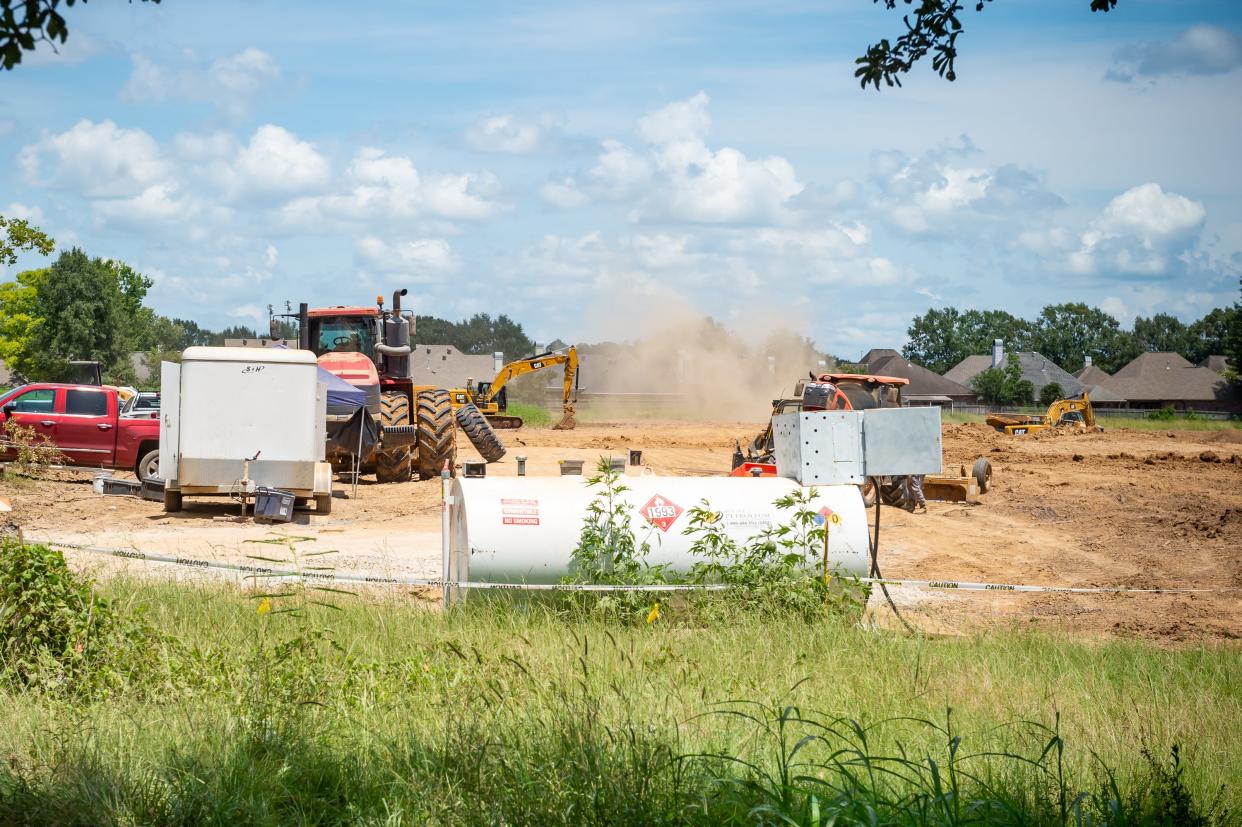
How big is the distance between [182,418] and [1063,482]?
20.4 metres

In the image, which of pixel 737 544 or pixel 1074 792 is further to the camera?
pixel 737 544

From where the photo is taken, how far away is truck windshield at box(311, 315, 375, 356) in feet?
84.9

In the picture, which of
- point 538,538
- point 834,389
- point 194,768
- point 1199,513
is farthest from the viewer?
point 1199,513

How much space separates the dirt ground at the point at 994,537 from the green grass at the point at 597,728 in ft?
10.5

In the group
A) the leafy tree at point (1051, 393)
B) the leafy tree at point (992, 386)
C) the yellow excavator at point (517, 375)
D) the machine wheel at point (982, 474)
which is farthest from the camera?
the leafy tree at point (992, 386)

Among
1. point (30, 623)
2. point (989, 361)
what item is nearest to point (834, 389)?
point (30, 623)

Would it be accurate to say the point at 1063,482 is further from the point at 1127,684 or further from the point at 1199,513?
the point at 1127,684

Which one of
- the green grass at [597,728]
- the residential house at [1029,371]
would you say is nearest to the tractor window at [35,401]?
the green grass at [597,728]

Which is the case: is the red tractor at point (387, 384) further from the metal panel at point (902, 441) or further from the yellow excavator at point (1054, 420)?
the yellow excavator at point (1054, 420)

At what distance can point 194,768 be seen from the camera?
16.8 feet

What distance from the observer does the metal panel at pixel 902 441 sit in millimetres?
10867

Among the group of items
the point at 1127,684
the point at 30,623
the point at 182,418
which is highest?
the point at 182,418

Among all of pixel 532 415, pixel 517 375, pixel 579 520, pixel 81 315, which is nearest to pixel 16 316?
pixel 81 315

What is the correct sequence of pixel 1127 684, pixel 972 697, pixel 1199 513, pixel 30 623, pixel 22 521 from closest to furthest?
pixel 30 623 < pixel 972 697 < pixel 1127 684 < pixel 22 521 < pixel 1199 513
